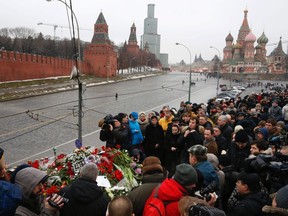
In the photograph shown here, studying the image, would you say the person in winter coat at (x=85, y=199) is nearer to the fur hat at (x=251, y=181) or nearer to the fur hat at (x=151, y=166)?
the fur hat at (x=151, y=166)

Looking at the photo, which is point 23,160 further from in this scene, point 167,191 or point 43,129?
point 167,191

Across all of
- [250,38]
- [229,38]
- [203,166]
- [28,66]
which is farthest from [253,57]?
[203,166]

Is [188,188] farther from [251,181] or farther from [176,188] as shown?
[251,181]

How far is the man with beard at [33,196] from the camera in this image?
2.69 m

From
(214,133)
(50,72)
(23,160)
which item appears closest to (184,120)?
(214,133)

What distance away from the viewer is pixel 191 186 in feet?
10.2

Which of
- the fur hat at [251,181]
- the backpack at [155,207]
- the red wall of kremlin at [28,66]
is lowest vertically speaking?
the backpack at [155,207]

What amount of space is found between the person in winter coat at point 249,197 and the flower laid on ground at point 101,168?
60.0 inches

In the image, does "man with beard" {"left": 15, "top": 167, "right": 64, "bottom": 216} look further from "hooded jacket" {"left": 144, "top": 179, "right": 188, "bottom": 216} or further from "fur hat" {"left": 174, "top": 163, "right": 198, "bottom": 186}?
"fur hat" {"left": 174, "top": 163, "right": 198, "bottom": 186}

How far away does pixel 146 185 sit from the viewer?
11.2 feet

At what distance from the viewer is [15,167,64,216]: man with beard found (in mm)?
2693

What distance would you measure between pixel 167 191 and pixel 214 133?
360 centimetres

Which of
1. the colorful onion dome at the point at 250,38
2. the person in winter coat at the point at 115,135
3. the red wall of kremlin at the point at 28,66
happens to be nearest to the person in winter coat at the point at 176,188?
the person in winter coat at the point at 115,135

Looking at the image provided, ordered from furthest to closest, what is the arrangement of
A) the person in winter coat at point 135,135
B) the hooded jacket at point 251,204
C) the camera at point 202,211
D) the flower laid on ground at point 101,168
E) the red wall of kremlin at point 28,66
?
the red wall of kremlin at point 28,66 < the person in winter coat at point 135,135 < the flower laid on ground at point 101,168 < the hooded jacket at point 251,204 < the camera at point 202,211
